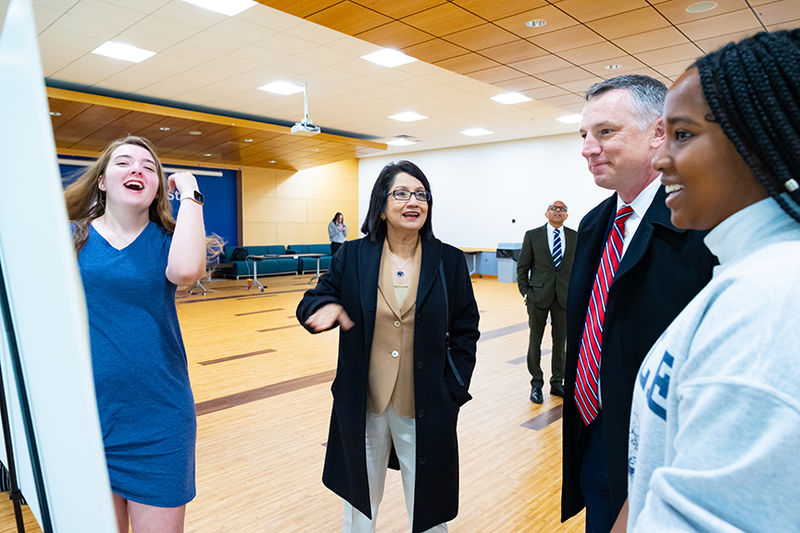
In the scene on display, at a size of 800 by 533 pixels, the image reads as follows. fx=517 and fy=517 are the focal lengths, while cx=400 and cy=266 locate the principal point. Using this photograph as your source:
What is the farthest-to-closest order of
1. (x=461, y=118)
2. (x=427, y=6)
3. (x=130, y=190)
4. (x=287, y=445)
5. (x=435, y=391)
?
(x=461, y=118)
(x=427, y=6)
(x=287, y=445)
(x=435, y=391)
(x=130, y=190)

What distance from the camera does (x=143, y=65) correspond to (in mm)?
7297

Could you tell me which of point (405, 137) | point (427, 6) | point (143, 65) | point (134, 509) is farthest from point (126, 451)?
point (405, 137)

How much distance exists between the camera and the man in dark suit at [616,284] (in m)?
1.25

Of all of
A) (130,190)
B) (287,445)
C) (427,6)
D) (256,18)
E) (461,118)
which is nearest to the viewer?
(130,190)

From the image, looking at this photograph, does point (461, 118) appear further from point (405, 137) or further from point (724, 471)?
point (724, 471)

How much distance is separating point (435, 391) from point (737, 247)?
4.74ft

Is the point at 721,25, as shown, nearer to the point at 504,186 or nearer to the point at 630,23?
the point at 630,23

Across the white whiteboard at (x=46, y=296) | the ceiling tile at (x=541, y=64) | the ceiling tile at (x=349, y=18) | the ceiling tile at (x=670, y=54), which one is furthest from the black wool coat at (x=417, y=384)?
the ceiling tile at (x=670, y=54)

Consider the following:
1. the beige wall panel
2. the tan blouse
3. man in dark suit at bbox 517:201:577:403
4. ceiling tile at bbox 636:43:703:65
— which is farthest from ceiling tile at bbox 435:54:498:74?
the beige wall panel

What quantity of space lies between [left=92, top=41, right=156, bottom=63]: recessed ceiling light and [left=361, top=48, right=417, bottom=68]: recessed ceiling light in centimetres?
289

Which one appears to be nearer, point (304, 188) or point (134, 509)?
point (134, 509)

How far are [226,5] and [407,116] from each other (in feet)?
20.1

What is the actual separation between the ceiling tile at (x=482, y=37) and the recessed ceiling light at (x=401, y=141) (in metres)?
8.34

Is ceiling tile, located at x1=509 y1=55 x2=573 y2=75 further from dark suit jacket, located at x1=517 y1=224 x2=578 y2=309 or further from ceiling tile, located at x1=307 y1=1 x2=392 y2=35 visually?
dark suit jacket, located at x1=517 y1=224 x2=578 y2=309
